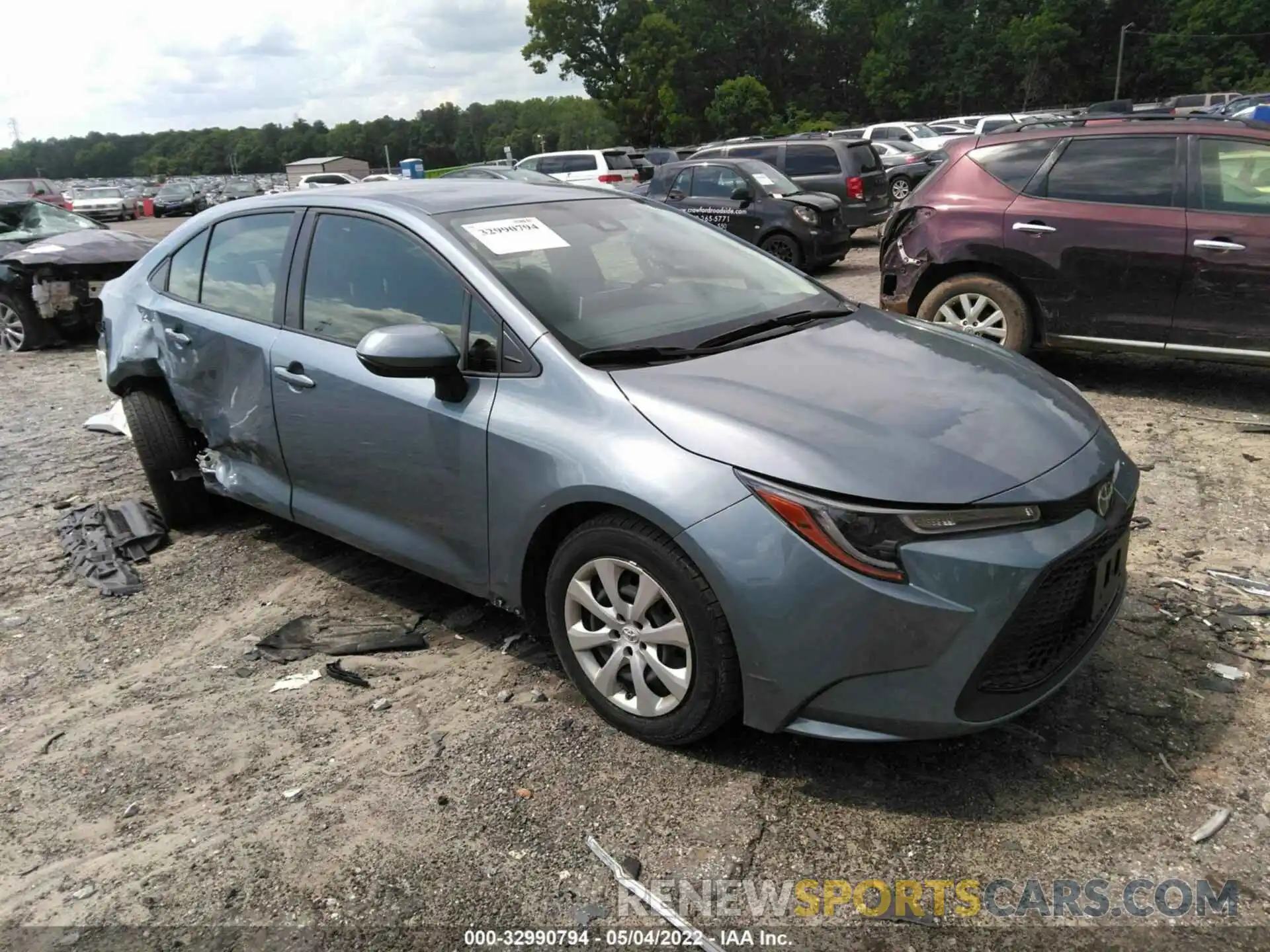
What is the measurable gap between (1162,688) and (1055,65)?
70404mm

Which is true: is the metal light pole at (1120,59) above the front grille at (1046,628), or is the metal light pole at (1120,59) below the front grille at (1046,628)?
above

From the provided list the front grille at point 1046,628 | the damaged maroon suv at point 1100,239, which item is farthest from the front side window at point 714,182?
the front grille at point 1046,628

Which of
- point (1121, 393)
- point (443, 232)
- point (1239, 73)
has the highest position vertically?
point (1239, 73)

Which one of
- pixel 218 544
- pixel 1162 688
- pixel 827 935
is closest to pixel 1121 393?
pixel 1162 688

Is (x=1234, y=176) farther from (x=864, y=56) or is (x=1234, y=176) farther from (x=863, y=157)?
(x=864, y=56)

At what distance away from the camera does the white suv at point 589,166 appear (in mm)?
21828

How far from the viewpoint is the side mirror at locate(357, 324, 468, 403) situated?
3.00m

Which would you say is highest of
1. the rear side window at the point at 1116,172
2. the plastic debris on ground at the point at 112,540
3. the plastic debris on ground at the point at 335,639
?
the rear side window at the point at 1116,172

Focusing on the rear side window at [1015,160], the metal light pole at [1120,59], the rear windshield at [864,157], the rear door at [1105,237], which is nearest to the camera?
the rear door at [1105,237]

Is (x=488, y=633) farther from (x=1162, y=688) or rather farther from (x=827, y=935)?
(x=1162, y=688)

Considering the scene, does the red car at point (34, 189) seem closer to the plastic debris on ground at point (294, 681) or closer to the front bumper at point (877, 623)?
the plastic debris on ground at point (294, 681)

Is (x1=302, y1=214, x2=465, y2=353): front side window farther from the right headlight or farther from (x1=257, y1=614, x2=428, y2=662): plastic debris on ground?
the right headlight

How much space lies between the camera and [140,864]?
101 inches

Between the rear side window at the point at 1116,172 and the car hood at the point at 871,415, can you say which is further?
the rear side window at the point at 1116,172
